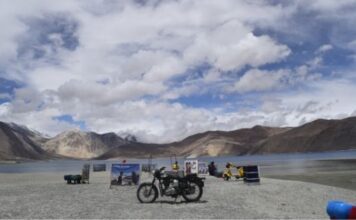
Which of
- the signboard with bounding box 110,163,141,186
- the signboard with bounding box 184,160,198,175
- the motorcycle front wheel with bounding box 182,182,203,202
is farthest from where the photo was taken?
the signboard with bounding box 184,160,198,175

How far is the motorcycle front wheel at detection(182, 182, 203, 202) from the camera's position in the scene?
19.8 meters

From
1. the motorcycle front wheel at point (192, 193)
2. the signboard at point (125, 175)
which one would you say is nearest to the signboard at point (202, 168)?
the signboard at point (125, 175)

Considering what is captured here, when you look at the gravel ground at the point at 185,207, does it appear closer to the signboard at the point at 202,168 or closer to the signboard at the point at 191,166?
the signboard at the point at 191,166

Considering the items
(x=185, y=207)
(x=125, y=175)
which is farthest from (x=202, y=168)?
(x=185, y=207)

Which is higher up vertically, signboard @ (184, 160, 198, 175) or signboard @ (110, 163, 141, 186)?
signboard @ (184, 160, 198, 175)

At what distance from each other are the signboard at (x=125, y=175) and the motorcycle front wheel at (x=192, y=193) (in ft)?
32.9

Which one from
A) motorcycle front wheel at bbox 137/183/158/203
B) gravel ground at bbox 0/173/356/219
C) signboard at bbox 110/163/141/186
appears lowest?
gravel ground at bbox 0/173/356/219

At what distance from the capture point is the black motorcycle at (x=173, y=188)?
19828 mm

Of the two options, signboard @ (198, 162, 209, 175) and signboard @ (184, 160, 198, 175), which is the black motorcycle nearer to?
signboard @ (184, 160, 198, 175)

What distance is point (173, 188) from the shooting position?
65.3 ft

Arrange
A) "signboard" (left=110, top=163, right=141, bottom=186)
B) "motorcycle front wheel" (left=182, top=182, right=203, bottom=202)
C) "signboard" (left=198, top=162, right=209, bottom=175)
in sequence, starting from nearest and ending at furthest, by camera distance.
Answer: "motorcycle front wheel" (left=182, top=182, right=203, bottom=202)
"signboard" (left=110, top=163, right=141, bottom=186)
"signboard" (left=198, top=162, right=209, bottom=175)

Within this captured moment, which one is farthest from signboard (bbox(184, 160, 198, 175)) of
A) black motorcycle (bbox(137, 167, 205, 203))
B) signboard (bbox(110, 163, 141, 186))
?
black motorcycle (bbox(137, 167, 205, 203))

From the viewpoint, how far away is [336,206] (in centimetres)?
813

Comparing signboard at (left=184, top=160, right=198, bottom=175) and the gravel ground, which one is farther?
signboard at (left=184, top=160, right=198, bottom=175)
